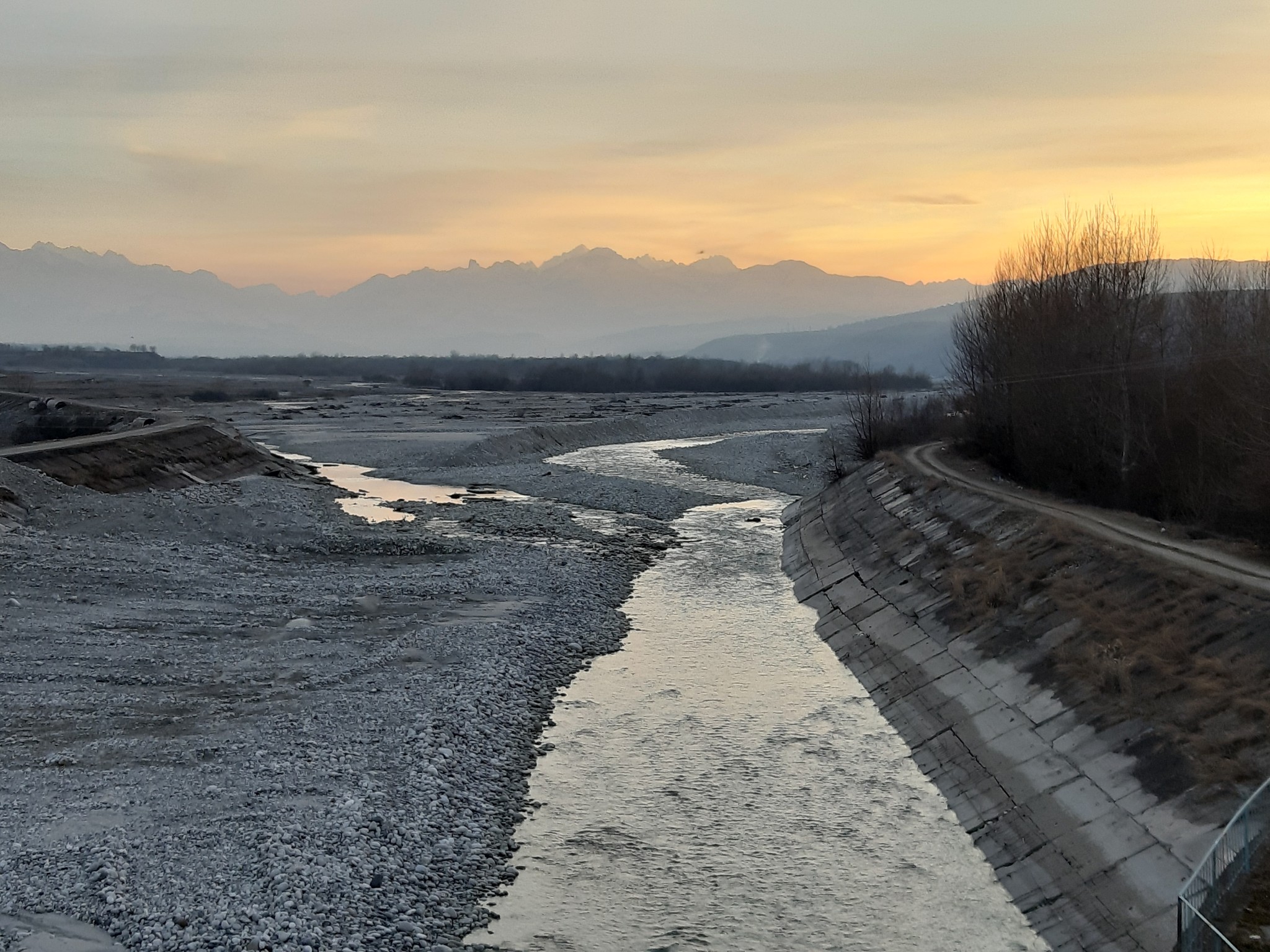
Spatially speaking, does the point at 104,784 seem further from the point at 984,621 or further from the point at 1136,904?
the point at 984,621

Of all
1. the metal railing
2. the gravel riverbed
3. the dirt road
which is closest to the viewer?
the metal railing

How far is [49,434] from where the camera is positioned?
84.4 m

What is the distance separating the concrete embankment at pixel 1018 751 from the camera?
17000 mm

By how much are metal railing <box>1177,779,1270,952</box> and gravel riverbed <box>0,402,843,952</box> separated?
9.99 metres

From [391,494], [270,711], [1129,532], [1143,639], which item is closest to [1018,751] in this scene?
[1143,639]

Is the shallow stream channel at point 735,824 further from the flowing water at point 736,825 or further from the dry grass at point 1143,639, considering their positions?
the dry grass at point 1143,639

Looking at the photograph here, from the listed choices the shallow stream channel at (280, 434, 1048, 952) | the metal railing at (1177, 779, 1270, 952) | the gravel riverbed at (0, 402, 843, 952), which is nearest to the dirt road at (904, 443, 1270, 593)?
the shallow stream channel at (280, 434, 1048, 952)

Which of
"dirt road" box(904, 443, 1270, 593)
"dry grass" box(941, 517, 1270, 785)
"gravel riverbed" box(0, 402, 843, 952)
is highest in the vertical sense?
"dirt road" box(904, 443, 1270, 593)

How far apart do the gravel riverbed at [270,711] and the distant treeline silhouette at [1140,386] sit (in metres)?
19.5

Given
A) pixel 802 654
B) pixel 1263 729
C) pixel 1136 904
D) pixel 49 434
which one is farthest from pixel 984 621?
pixel 49 434

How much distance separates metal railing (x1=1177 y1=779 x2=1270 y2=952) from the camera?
46.2ft

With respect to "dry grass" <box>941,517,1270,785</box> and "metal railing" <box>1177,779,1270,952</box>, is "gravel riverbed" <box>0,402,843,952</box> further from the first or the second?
"dry grass" <box>941,517,1270,785</box>

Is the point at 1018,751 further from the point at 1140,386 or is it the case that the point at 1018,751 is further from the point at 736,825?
the point at 1140,386

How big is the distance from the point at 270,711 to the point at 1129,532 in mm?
26354
